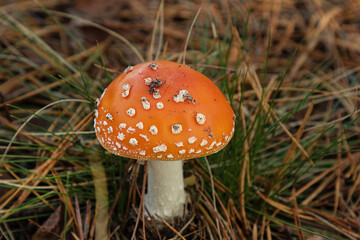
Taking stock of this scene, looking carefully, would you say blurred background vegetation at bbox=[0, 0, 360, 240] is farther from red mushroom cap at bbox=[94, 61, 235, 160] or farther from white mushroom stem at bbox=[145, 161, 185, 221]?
red mushroom cap at bbox=[94, 61, 235, 160]

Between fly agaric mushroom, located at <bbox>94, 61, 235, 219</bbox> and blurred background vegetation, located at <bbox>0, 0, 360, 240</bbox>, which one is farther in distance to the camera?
blurred background vegetation, located at <bbox>0, 0, 360, 240</bbox>

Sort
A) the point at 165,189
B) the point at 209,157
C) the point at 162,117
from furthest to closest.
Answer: the point at 209,157 < the point at 165,189 < the point at 162,117

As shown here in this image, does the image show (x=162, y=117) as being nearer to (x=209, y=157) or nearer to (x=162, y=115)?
(x=162, y=115)

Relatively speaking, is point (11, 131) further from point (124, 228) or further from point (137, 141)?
point (137, 141)

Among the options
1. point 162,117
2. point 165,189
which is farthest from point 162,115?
point 165,189

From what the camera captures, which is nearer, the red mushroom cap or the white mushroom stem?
the red mushroom cap

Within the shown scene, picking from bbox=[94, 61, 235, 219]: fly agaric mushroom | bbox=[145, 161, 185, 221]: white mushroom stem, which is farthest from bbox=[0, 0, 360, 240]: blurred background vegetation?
bbox=[94, 61, 235, 219]: fly agaric mushroom
